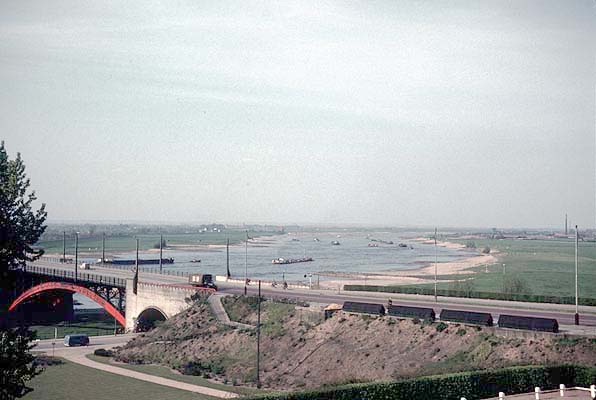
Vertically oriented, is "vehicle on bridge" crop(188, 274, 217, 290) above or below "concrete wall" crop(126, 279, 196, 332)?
above

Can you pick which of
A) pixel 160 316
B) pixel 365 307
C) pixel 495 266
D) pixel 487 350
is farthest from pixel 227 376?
pixel 495 266

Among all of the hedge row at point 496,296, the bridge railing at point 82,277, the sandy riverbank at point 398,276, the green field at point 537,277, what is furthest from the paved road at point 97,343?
the green field at point 537,277

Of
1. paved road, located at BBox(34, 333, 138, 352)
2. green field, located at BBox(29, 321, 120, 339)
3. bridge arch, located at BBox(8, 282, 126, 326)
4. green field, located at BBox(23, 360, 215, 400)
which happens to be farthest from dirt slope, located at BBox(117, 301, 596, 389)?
green field, located at BBox(29, 321, 120, 339)

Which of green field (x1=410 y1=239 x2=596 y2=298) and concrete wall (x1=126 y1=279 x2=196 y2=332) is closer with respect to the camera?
concrete wall (x1=126 y1=279 x2=196 y2=332)

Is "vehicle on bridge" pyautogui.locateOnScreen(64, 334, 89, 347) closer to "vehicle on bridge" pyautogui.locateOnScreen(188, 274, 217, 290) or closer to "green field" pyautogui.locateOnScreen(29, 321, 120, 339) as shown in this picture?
"green field" pyautogui.locateOnScreen(29, 321, 120, 339)

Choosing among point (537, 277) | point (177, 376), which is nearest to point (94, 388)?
point (177, 376)

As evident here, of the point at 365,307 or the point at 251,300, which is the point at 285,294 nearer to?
the point at 251,300

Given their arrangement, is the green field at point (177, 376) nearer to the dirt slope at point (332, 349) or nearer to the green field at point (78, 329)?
the dirt slope at point (332, 349)
